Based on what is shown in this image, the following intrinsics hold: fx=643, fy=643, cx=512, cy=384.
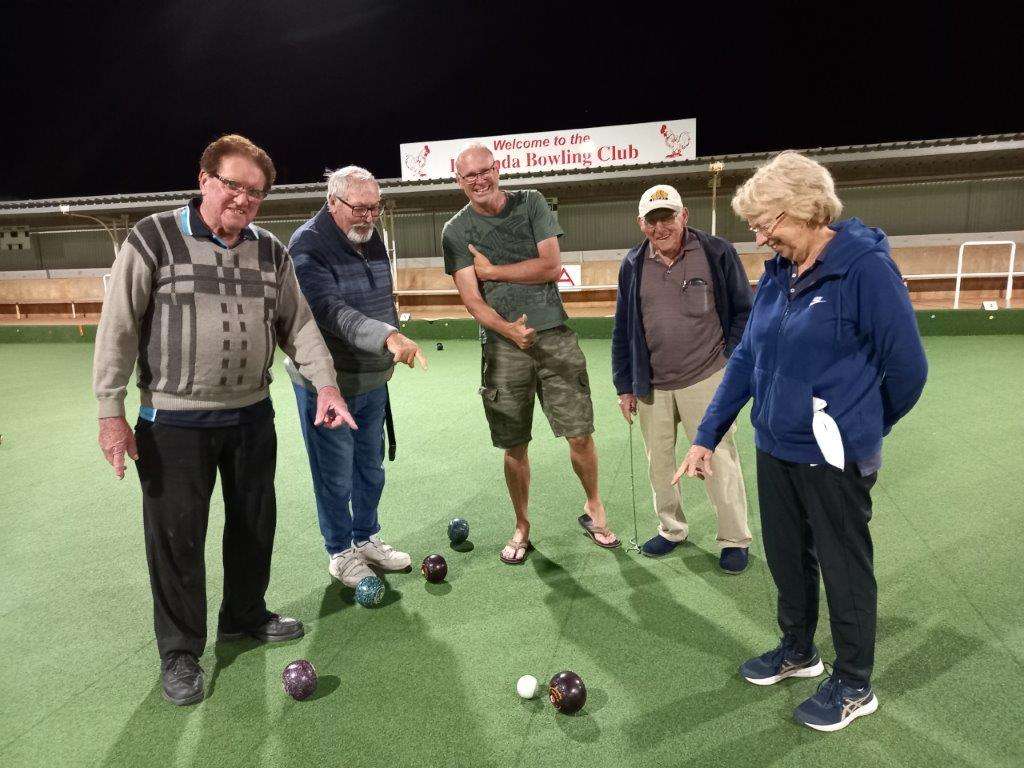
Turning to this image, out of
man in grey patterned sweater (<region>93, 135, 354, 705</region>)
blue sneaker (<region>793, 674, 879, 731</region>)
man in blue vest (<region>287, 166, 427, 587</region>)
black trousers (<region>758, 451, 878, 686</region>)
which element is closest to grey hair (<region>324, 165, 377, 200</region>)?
man in blue vest (<region>287, 166, 427, 587</region>)

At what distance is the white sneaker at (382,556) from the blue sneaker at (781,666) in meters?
1.74

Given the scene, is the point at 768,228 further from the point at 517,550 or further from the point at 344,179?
the point at 517,550

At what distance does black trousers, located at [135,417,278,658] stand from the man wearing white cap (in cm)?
190

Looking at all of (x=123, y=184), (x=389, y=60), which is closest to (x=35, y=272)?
(x=123, y=184)

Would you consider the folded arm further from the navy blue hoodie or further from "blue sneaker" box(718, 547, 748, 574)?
"blue sneaker" box(718, 547, 748, 574)

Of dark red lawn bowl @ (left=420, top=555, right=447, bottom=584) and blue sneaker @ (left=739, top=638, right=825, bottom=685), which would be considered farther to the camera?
dark red lawn bowl @ (left=420, top=555, right=447, bottom=584)

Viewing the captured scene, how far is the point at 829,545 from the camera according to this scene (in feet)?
6.65

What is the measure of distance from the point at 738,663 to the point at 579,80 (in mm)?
31564

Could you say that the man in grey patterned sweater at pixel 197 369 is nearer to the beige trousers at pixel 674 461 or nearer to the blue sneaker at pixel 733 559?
the beige trousers at pixel 674 461

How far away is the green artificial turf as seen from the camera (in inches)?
81.8

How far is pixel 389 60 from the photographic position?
32.1 meters

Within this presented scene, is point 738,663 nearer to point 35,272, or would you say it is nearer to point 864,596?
point 864,596

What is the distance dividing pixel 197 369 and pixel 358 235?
3.42 feet

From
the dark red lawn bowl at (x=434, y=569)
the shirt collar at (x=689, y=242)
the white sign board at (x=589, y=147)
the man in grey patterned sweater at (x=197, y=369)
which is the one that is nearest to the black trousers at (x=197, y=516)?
the man in grey patterned sweater at (x=197, y=369)
